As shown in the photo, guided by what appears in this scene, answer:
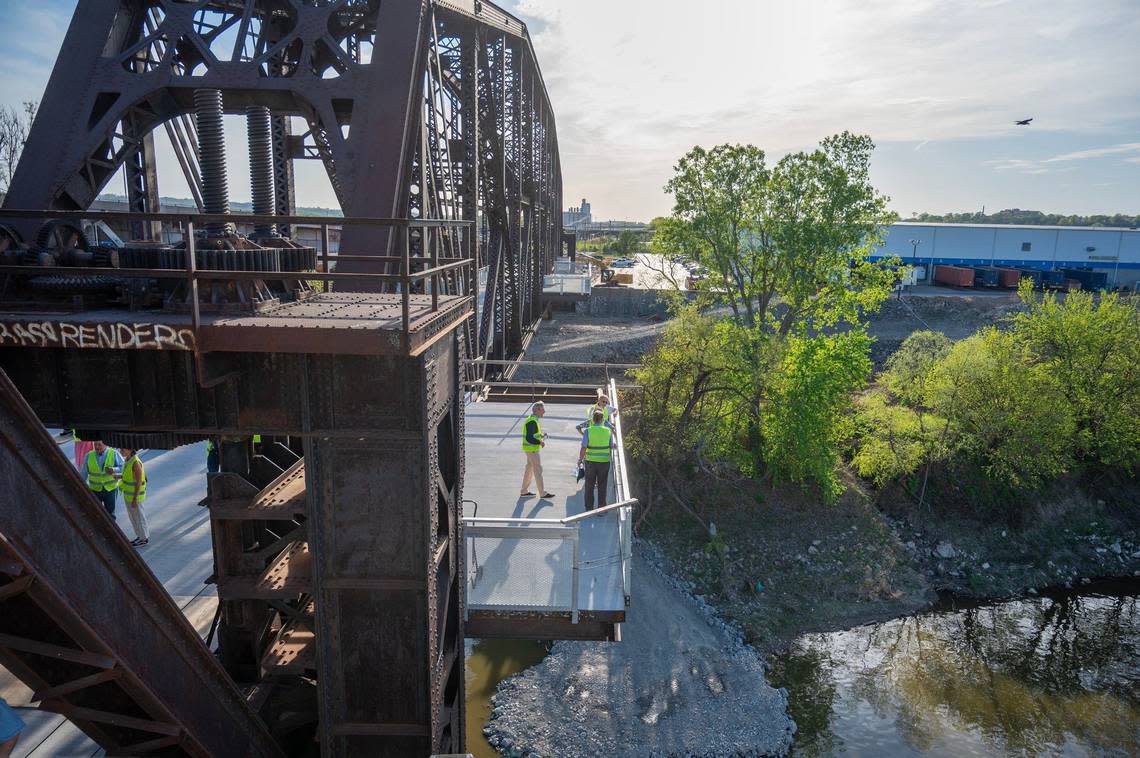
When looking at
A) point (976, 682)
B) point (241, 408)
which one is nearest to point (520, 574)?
point (241, 408)

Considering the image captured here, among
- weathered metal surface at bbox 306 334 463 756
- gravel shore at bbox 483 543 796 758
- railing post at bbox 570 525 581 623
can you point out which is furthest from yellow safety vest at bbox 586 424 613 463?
gravel shore at bbox 483 543 796 758

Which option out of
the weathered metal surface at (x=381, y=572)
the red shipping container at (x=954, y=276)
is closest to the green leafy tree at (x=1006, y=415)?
the weathered metal surface at (x=381, y=572)

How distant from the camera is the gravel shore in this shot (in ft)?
39.7

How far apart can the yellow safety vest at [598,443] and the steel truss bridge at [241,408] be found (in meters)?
3.34

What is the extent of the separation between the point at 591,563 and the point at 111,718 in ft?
15.5

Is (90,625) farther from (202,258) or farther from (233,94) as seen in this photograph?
(233,94)

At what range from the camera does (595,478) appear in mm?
10055

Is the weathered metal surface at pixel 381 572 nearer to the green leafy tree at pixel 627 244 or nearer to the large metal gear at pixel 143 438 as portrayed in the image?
the large metal gear at pixel 143 438

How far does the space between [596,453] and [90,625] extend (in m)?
6.70

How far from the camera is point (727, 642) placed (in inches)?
622

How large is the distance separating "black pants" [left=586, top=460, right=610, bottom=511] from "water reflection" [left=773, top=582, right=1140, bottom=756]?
23.8ft

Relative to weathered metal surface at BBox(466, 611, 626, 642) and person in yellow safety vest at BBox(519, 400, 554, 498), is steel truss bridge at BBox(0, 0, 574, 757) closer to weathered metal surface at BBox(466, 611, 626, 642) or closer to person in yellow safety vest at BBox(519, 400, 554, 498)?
weathered metal surface at BBox(466, 611, 626, 642)

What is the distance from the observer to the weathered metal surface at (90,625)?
3.66 metres

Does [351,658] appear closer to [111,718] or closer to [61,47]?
[111,718]
